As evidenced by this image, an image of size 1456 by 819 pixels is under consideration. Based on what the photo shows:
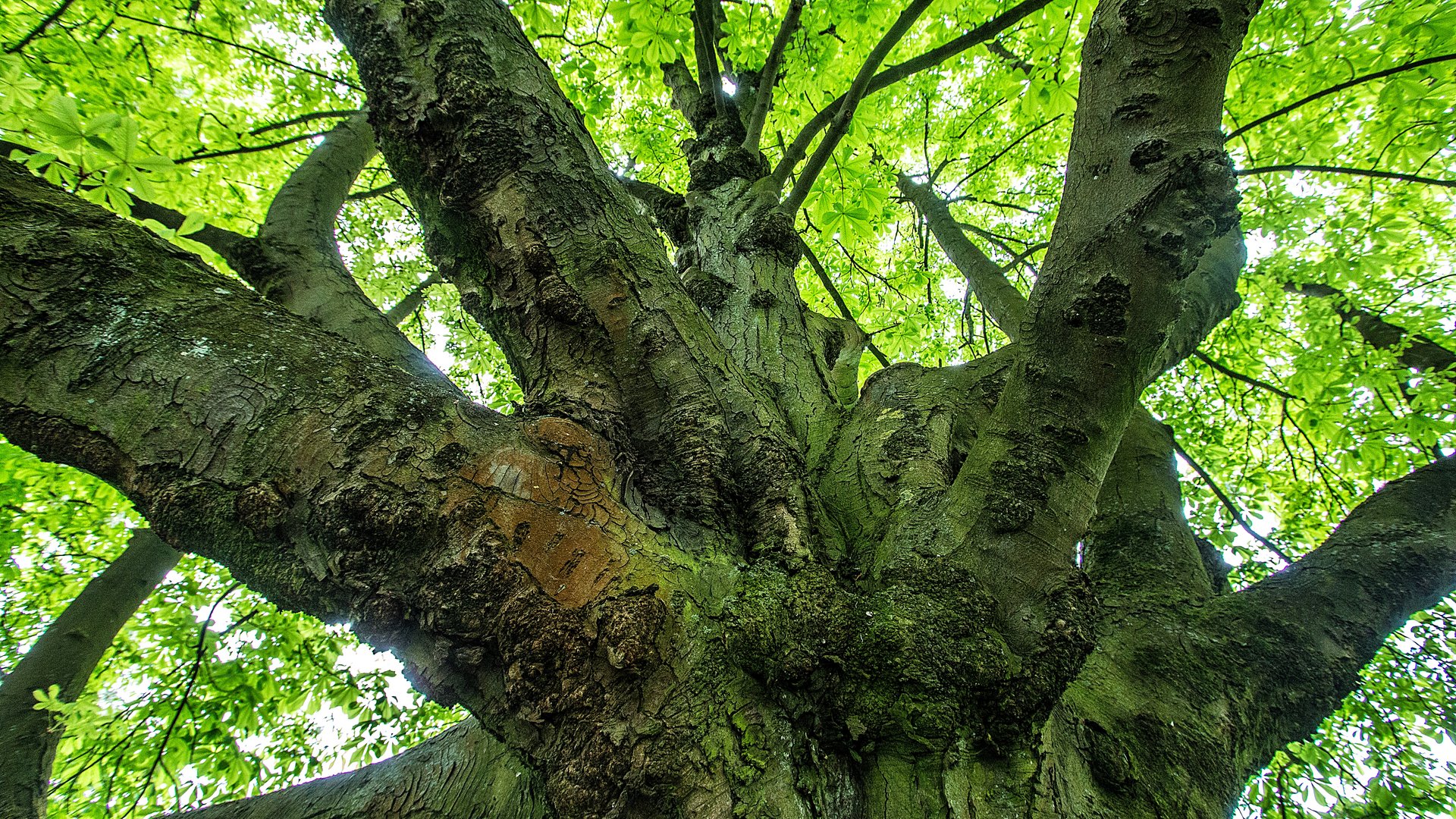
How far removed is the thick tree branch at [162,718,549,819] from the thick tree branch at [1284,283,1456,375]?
211 inches

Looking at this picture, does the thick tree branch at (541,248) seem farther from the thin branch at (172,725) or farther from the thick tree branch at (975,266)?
the thin branch at (172,725)

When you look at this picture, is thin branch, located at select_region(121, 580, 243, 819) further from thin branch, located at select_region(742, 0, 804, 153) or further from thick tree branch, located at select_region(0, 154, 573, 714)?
thin branch, located at select_region(742, 0, 804, 153)

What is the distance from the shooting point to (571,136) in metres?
1.94

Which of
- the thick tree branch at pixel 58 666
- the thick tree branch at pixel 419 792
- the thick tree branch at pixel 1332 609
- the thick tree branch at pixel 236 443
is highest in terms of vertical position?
the thick tree branch at pixel 1332 609

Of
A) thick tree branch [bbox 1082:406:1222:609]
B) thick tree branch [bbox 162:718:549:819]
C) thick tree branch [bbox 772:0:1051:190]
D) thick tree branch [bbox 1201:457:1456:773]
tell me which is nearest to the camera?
thick tree branch [bbox 162:718:549:819]

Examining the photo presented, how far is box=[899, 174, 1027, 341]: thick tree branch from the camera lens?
3527mm

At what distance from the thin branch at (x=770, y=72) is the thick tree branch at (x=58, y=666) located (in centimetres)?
396

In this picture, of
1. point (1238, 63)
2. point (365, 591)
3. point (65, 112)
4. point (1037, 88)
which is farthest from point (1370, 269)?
point (65, 112)

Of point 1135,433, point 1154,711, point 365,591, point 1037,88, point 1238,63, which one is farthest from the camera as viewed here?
point 1238,63

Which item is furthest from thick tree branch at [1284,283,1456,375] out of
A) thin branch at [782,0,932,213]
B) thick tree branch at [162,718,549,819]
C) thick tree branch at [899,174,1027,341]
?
thick tree branch at [162,718,549,819]

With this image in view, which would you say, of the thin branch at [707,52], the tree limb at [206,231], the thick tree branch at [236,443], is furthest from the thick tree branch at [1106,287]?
the tree limb at [206,231]

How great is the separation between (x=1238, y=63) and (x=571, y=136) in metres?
5.07

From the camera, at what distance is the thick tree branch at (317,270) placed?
7.07 ft

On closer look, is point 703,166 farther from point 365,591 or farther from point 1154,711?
point 1154,711
